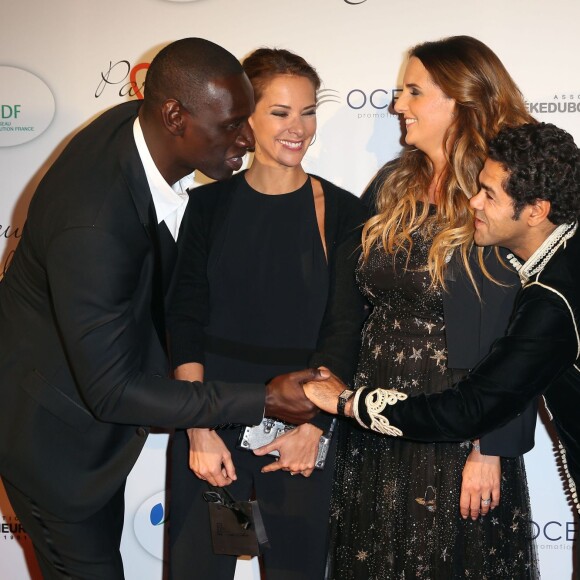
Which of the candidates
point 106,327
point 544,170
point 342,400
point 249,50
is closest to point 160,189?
point 106,327

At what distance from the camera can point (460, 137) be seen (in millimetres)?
2510

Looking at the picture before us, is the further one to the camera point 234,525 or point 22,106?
point 22,106

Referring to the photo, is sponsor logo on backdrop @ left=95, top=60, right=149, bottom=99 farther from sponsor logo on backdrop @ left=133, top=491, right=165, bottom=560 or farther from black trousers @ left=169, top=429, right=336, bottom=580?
sponsor logo on backdrop @ left=133, top=491, right=165, bottom=560

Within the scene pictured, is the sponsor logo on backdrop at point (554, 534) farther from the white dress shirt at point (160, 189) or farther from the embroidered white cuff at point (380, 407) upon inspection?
the white dress shirt at point (160, 189)

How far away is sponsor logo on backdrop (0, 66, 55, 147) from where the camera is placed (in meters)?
3.48

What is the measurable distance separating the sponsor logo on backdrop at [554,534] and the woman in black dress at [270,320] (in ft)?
3.81

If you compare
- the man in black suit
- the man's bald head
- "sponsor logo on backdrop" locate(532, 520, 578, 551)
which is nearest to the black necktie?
the man in black suit

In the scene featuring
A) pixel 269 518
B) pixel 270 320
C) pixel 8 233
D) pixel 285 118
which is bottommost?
pixel 269 518

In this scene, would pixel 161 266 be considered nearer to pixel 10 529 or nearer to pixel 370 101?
pixel 370 101

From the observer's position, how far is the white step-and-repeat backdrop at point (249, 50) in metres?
3.17

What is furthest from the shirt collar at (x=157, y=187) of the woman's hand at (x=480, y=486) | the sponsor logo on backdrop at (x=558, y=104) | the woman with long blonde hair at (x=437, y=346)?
the sponsor logo on backdrop at (x=558, y=104)

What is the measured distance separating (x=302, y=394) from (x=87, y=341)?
731mm

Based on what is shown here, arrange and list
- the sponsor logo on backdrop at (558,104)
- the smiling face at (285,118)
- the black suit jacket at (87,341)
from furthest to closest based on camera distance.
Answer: the sponsor logo on backdrop at (558,104) < the smiling face at (285,118) < the black suit jacket at (87,341)

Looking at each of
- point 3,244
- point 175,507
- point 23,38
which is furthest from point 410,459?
point 23,38
